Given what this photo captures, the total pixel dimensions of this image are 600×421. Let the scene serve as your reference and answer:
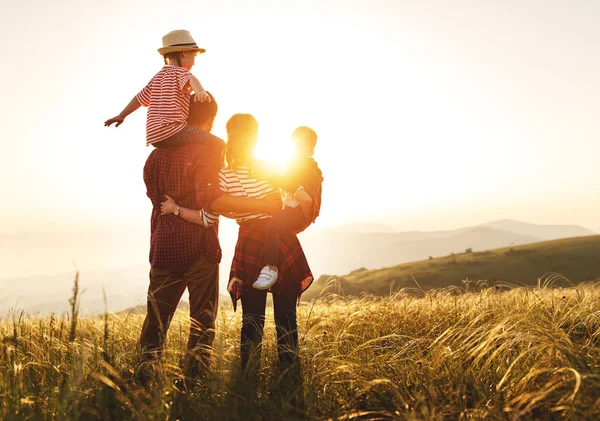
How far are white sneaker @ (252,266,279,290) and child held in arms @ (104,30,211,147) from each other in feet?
4.20

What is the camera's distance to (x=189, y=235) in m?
3.90

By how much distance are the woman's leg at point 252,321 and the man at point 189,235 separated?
0.92 feet

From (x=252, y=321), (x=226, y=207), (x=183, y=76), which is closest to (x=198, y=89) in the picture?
(x=183, y=76)

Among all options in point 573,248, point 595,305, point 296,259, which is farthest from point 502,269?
point 296,259

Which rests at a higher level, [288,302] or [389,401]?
[288,302]

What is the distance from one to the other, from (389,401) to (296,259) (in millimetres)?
1364

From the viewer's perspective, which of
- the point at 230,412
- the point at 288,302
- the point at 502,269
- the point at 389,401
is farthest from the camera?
the point at 502,269

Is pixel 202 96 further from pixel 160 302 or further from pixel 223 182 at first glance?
pixel 160 302

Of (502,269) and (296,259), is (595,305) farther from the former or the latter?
(502,269)

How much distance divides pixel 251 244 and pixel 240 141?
0.88 metres

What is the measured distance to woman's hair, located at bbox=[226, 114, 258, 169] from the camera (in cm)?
390

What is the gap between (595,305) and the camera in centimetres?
559

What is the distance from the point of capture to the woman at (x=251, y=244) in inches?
153

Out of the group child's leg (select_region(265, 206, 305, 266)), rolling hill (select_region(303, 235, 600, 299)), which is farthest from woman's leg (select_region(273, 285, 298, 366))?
rolling hill (select_region(303, 235, 600, 299))
